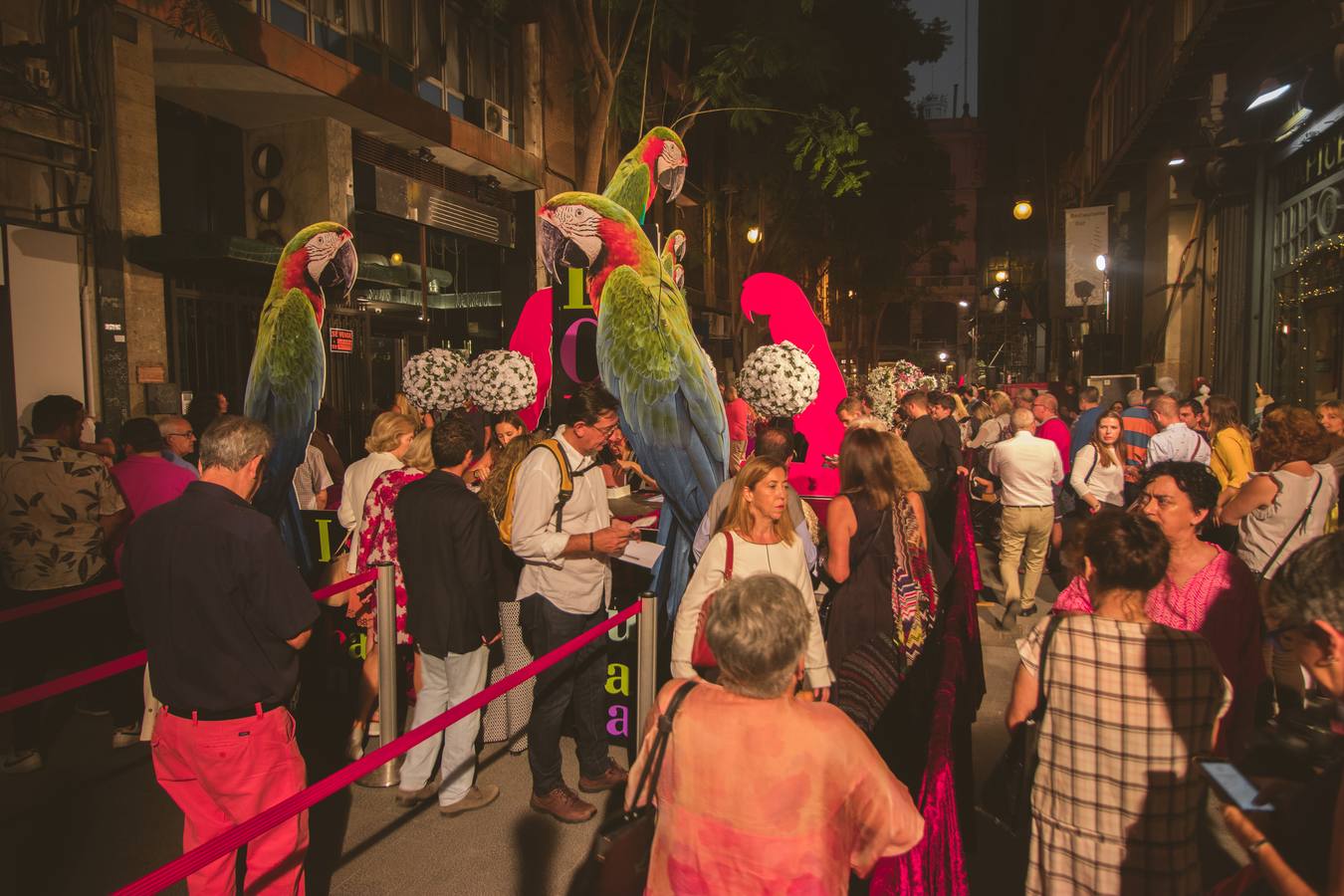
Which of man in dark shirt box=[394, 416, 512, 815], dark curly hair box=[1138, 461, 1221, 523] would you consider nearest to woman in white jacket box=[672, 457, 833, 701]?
man in dark shirt box=[394, 416, 512, 815]

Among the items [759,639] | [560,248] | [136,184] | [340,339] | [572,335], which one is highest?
[136,184]

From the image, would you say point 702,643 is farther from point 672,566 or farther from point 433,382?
point 433,382

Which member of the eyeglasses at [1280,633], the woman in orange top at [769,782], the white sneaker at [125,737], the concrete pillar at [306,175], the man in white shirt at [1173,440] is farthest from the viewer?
the concrete pillar at [306,175]

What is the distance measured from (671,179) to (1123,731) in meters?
5.28

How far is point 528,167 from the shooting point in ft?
53.9

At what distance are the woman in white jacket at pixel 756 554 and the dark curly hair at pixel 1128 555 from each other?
1.17 meters

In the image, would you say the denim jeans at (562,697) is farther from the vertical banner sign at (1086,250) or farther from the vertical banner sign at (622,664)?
the vertical banner sign at (1086,250)

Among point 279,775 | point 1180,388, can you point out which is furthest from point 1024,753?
point 1180,388

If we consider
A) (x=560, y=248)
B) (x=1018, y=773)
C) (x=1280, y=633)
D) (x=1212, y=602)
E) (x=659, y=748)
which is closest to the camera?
(x=1280, y=633)

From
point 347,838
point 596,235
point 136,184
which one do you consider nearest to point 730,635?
point 347,838

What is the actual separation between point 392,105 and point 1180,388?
16.5 m

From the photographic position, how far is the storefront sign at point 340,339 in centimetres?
1238

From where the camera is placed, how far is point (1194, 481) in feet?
11.6

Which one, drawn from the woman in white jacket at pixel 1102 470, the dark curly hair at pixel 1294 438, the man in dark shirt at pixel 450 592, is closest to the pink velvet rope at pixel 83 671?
the man in dark shirt at pixel 450 592
